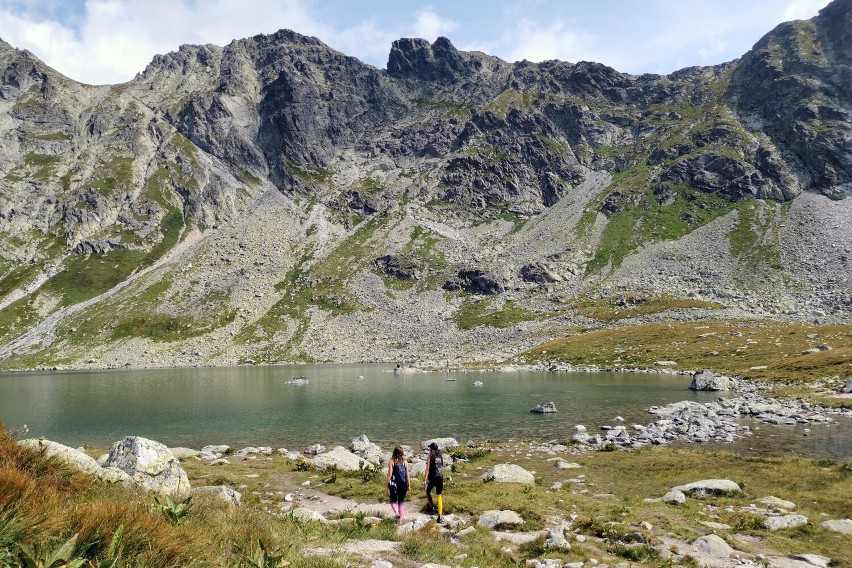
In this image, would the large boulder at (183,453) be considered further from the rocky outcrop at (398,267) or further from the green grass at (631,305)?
the rocky outcrop at (398,267)

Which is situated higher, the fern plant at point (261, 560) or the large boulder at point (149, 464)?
the fern plant at point (261, 560)

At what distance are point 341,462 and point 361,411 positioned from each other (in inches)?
895

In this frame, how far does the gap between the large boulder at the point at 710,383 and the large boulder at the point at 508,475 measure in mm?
41293

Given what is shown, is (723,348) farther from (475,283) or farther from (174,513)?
(475,283)

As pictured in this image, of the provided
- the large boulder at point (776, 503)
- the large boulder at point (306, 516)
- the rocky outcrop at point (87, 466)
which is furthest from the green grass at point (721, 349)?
the rocky outcrop at point (87, 466)

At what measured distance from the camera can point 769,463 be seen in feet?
74.9

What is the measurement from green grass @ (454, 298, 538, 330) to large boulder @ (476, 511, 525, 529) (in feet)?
383

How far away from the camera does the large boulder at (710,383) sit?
175ft

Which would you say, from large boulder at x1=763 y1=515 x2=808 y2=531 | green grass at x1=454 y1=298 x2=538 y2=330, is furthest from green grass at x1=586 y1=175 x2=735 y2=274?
large boulder at x1=763 y1=515 x2=808 y2=531

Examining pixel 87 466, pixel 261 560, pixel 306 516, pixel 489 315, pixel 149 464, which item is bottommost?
pixel 306 516

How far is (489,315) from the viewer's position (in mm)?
140125

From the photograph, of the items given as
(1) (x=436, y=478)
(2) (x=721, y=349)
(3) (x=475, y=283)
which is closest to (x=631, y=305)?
(3) (x=475, y=283)

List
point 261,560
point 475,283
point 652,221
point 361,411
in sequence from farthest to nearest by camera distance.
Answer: point 652,221, point 475,283, point 361,411, point 261,560

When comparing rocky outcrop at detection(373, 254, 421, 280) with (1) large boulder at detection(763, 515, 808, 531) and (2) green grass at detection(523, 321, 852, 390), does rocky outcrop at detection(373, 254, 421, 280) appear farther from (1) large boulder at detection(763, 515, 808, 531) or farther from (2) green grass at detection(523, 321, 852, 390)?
(1) large boulder at detection(763, 515, 808, 531)
